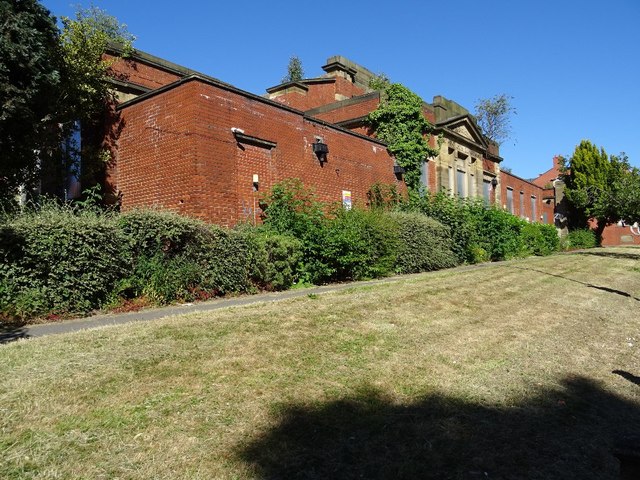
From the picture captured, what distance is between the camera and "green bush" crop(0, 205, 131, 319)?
22.2 ft

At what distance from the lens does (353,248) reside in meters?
11.2

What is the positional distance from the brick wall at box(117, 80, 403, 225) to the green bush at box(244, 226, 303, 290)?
1.86 meters

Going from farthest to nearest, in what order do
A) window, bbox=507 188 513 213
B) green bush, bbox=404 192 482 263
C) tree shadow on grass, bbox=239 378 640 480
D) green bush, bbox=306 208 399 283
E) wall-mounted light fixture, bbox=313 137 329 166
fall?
1. window, bbox=507 188 513 213
2. green bush, bbox=404 192 482 263
3. wall-mounted light fixture, bbox=313 137 329 166
4. green bush, bbox=306 208 399 283
5. tree shadow on grass, bbox=239 378 640 480

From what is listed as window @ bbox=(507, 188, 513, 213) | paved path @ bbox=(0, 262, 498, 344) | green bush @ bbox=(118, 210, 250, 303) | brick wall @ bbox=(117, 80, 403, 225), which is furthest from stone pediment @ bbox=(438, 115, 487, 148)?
paved path @ bbox=(0, 262, 498, 344)

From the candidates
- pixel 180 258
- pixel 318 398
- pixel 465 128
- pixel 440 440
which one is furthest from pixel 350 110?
pixel 440 440

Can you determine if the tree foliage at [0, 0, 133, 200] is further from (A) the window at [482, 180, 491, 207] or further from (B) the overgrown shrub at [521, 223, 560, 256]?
(A) the window at [482, 180, 491, 207]

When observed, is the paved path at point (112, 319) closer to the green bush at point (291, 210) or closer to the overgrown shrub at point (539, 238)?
the green bush at point (291, 210)

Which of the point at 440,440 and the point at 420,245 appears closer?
the point at 440,440

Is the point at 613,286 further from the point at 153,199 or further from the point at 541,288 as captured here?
the point at 153,199

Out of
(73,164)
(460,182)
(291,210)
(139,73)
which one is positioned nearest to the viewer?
(291,210)

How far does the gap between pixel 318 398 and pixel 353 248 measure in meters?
7.26

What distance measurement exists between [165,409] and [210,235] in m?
5.57

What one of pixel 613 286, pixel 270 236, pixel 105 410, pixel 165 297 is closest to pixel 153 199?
pixel 270 236

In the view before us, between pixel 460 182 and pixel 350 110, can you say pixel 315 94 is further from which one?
pixel 460 182
